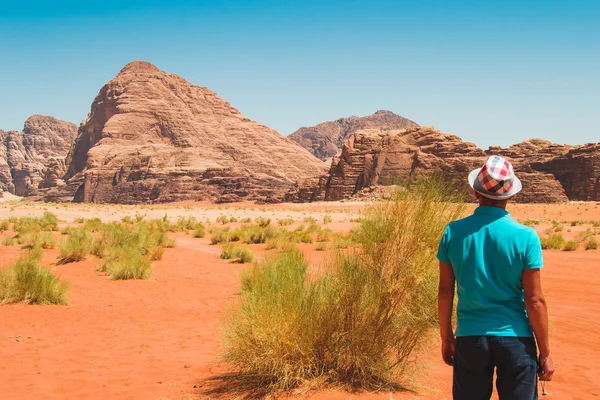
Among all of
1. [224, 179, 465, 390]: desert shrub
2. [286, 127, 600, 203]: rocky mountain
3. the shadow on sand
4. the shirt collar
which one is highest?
[286, 127, 600, 203]: rocky mountain

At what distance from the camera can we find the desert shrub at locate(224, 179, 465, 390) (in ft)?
16.4

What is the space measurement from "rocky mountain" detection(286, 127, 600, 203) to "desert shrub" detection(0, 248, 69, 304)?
64.5 metres

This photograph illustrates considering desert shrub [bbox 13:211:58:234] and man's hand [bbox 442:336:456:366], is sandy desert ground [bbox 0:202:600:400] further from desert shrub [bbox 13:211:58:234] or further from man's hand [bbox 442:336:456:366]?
desert shrub [bbox 13:211:58:234]

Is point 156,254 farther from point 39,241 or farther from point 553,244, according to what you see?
point 553,244

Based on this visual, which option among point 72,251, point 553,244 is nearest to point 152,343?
point 72,251

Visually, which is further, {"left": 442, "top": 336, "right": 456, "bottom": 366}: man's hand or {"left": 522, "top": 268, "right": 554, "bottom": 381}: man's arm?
{"left": 442, "top": 336, "right": 456, "bottom": 366}: man's hand

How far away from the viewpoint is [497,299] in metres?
2.92

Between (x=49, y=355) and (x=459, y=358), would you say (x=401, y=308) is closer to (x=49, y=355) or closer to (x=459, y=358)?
(x=459, y=358)

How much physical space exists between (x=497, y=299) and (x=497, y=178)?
0.69 metres

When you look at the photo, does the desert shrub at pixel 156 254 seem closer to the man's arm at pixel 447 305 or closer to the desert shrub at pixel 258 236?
the desert shrub at pixel 258 236

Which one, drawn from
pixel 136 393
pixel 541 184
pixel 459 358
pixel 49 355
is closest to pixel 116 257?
pixel 49 355

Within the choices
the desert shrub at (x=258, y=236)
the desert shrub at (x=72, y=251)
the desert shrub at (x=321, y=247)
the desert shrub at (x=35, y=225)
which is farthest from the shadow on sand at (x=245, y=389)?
the desert shrub at (x=35, y=225)

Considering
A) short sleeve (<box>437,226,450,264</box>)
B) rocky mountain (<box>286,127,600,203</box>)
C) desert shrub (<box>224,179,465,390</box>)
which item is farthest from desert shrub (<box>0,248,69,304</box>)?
rocky mountain (<box>286,127,600,203</box>)

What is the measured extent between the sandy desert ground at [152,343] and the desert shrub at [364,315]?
30 centimetres
